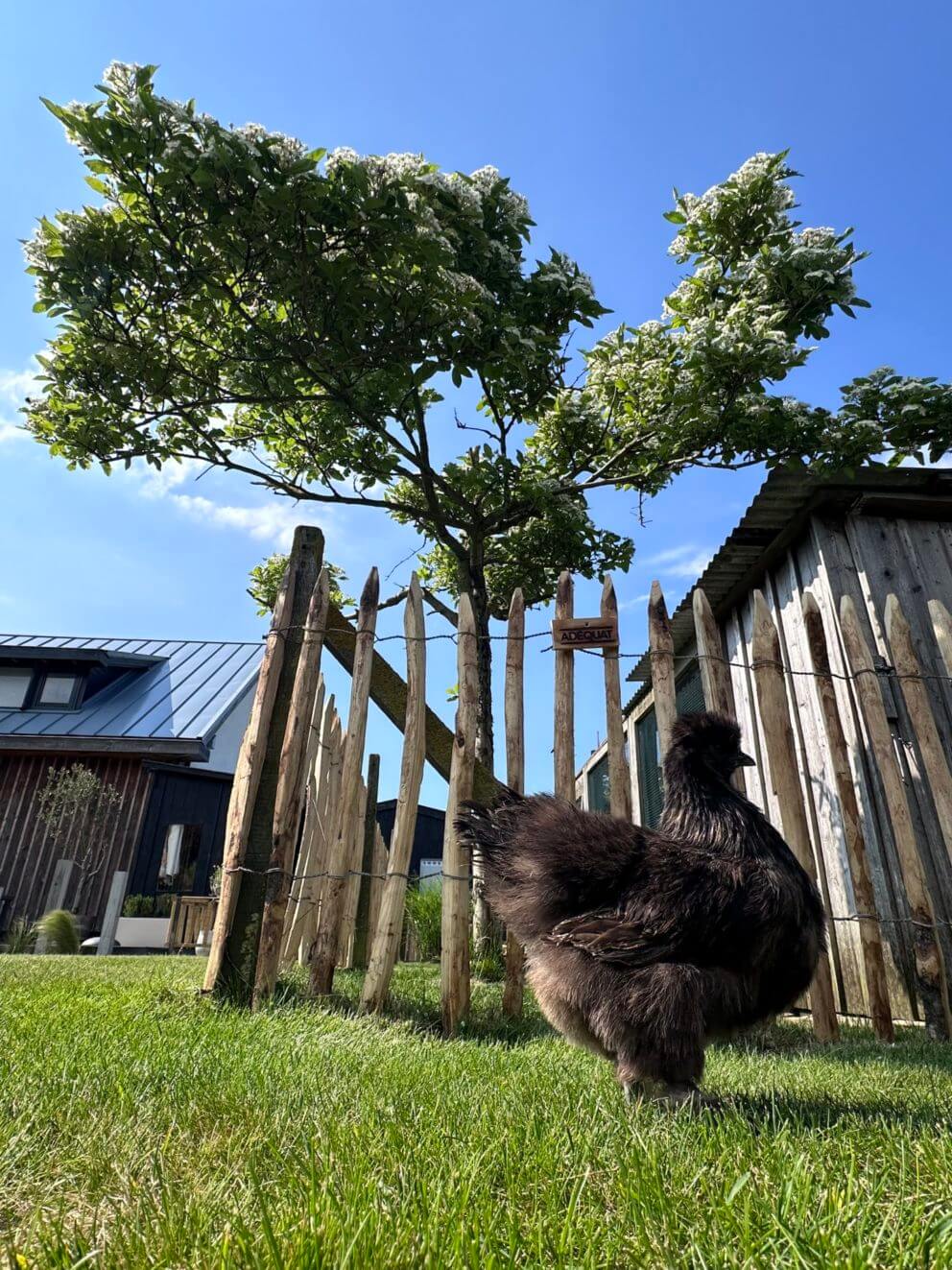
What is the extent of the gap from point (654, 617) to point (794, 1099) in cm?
281

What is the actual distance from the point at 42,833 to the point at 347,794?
1369 centimetres

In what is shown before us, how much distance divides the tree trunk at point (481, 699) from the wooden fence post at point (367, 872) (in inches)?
40.0

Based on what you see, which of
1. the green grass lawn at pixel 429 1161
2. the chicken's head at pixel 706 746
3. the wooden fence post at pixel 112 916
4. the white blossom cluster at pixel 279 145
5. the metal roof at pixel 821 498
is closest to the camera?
the green grass lawn at pixel 429 1161

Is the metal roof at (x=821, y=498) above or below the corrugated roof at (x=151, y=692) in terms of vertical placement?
below

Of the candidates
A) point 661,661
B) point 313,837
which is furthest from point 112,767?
point 661,661

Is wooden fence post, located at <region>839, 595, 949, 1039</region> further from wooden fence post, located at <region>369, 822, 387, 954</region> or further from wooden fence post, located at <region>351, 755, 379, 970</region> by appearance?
wooden fence post, located at <region>369, 822, 387, 954</region>

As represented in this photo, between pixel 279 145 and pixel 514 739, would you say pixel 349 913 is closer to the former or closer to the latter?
pixel 514 739

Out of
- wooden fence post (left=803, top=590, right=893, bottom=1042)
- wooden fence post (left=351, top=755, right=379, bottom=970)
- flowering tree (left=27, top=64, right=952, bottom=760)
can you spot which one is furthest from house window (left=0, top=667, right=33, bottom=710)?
wooden fence post (left=803, top=590, right=893, bottom=1042)

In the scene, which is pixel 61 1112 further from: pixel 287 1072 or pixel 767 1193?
pixel 767 1193

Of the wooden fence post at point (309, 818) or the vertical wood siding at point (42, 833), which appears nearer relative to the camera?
the wooden fence post at point (309, 818)

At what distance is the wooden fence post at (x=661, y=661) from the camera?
4.46 m

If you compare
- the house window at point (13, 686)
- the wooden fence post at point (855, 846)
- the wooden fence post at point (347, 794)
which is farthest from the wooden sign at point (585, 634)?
the house window at point (13, 686)

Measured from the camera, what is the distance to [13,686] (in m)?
18.0

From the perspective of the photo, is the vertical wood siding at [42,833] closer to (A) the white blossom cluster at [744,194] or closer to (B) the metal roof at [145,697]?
(B) the metal roof at [145,697]
